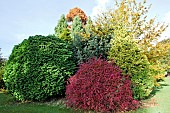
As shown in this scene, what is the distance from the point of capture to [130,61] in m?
9.80

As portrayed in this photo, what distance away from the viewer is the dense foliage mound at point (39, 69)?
9.82 meters

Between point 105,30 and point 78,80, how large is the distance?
18.3 ft

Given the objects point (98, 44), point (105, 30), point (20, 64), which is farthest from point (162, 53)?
point (20, 64)

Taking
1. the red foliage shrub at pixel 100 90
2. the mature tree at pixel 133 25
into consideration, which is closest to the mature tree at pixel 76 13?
the mature tree at pixel 133 25

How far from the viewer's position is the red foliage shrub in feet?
26.3

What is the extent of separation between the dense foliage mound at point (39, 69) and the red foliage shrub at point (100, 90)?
1468 mm

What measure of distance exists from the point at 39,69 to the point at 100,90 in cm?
292

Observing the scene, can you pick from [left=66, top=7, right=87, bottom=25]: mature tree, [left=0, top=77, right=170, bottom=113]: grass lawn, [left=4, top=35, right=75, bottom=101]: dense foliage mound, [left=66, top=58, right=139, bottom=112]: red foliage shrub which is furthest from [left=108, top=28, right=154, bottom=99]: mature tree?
[left=66, top=7, right=87, bottom=25]: mature tree

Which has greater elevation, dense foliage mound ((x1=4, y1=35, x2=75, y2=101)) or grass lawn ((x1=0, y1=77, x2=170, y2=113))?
dense foliage mound ((x1=4, y1=35, x2=75, y2=101))

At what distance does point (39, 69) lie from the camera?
9.84 meters

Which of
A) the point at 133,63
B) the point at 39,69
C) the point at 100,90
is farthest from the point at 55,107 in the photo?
the point at 133,63

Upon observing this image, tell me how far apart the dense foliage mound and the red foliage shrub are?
147 cm

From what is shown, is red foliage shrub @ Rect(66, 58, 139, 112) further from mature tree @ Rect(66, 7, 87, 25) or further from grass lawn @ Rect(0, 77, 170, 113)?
mature tree @ Rect(66, 7, 87, 25)

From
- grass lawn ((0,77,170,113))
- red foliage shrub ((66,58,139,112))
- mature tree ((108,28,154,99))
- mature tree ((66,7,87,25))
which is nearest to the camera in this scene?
red foliage shrub ((66,58,139,112))
